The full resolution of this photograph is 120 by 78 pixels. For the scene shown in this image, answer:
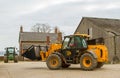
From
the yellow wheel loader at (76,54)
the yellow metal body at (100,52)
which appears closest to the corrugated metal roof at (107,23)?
the yellow wheel loader at (76,54)

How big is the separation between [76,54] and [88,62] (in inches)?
47.3

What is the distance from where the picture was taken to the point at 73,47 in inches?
991

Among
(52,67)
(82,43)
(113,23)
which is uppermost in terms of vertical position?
(113,23)

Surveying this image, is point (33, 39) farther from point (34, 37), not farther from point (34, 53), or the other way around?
point (34, 53)

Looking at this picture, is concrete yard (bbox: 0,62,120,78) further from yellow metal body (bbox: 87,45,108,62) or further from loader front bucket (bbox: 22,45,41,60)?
loader front bucket (bbox: 22,45,41,60)

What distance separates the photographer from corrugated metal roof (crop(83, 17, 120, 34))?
55.9 meters

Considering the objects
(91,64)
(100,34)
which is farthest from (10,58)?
(91,64)

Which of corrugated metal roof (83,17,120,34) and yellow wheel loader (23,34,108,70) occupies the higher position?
corrugated metal roof (83,17,120,34)

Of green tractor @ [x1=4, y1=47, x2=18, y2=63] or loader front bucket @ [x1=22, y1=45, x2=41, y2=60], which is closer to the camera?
loader front bucket @ [x1=22, y1=45, x2=41, y2=60]

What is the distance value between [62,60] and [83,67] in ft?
6.96

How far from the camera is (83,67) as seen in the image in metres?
24.1

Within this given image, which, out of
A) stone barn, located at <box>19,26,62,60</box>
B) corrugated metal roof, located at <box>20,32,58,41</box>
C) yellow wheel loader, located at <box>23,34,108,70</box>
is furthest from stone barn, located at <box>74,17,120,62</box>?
corrugated metal roof, located at <box>20,32,58,41</box>

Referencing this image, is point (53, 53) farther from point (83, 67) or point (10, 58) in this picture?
point (10, 58)

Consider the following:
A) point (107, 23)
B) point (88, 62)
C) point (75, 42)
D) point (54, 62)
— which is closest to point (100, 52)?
point (88, 62)
